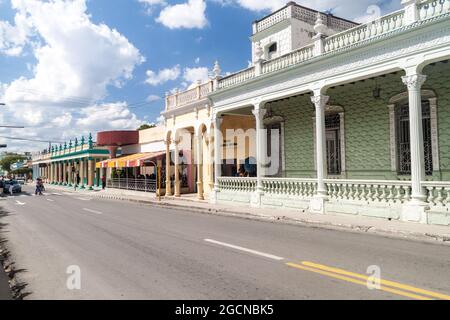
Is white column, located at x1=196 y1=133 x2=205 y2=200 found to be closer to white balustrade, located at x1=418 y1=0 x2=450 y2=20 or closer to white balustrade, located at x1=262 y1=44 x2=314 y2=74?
white balustrade, located at x1=262 y1=44 x2=314 y2=74

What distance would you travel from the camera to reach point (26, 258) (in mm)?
7234

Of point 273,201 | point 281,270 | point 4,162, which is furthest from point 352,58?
point 4,162

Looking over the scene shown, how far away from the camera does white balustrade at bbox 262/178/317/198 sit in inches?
511

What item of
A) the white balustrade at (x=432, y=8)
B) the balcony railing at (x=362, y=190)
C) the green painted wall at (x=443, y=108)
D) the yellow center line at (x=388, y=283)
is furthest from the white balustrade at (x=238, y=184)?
the yellow center line at (x=388, y=283)

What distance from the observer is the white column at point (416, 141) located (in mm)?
9664

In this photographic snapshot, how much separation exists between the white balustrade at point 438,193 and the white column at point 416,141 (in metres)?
0.16

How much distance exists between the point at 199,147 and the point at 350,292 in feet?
53.3

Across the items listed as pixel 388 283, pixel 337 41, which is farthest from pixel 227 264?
pixel 337 41

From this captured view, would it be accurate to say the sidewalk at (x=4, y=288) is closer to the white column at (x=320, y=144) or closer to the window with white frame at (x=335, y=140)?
the white column at (x=320, y=144)

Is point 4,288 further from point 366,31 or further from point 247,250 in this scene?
point 366,31

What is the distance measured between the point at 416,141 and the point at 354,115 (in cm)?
426

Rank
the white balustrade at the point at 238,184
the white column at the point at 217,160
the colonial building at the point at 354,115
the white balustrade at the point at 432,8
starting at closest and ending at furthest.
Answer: the white balustrade at the point at 432,8, the colonial building at the point at 354,115, the white balustrade at the point at 238,184, the white column at the point at 217,160

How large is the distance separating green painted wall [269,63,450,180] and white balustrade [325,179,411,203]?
2066 mm

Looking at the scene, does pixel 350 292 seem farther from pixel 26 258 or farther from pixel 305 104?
pixel 305 104
